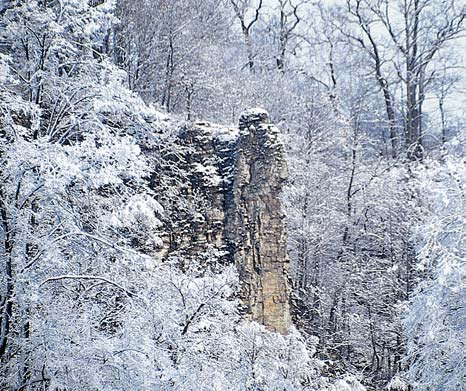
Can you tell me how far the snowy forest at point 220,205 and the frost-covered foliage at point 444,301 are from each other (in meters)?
0.04

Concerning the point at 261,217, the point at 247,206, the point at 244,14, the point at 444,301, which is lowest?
the point at 444,301

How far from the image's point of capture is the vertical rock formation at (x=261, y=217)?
1216cm

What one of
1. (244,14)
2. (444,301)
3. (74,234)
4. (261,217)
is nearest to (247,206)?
(261,217)

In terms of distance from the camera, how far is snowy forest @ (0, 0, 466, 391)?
6.64m

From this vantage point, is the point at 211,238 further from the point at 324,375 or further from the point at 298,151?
the point at 298,151

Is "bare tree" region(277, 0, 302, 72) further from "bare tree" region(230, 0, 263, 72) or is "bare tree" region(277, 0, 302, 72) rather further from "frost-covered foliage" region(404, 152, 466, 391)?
"frost-covered foliage" region(404, 152, 466, 391)

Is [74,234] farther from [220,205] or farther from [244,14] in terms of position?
[244,14]

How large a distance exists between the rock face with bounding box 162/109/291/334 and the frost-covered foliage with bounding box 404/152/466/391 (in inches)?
137

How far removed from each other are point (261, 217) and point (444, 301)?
180 inches

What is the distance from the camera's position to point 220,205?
12398 mm

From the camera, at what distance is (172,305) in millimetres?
9453

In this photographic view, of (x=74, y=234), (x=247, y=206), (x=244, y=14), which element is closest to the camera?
(x=74, y=234)

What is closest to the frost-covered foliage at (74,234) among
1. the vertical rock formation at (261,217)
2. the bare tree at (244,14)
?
the vertical rock formation at (261,217)

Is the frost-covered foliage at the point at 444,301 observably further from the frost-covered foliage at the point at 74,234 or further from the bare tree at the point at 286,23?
the bare tree at the point at 286,23
